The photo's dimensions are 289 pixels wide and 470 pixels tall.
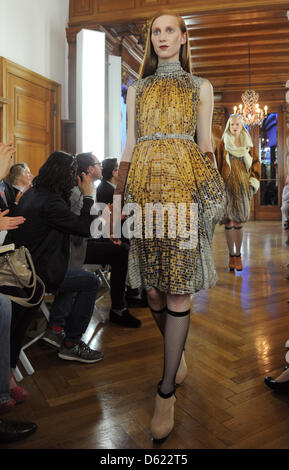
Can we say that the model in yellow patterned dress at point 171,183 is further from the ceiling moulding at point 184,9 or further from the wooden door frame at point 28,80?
the ceiling moulding at point 184,9

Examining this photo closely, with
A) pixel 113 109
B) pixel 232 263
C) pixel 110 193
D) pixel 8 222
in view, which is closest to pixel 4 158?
pixel 8 222

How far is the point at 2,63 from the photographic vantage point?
3.70 metres

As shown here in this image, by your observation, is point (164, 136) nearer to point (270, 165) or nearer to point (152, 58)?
point (152, 58)

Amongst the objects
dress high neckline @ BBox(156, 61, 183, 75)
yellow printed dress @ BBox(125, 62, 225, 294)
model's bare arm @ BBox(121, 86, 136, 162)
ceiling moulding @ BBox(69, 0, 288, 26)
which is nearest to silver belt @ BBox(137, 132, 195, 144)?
yellow printed dress @ BBox(125, 62, 225, 294)

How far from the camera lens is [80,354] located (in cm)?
198

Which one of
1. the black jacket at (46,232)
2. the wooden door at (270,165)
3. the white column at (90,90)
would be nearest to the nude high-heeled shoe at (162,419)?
the black jacket at (46,232)

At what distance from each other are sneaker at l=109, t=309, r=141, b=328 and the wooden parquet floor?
0.16ft

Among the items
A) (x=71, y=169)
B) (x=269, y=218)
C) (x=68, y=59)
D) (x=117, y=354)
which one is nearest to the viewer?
(x=71, y=169)

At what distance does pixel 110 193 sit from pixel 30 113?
5.89 ft

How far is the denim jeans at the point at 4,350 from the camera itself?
133 centimetres

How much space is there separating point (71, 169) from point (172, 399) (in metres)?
1.15

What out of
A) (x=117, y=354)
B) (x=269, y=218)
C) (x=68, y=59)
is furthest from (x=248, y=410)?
(x=269, y=218)

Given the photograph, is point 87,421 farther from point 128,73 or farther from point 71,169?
point 128,73

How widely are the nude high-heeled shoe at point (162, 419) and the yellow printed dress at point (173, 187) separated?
38 centimetres
